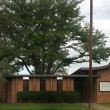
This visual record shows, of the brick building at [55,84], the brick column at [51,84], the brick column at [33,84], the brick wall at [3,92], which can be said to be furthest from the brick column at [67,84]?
the brick wall at [3,92]

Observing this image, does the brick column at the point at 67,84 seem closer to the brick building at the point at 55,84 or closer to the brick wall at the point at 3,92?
the brick building at the point at 55,84

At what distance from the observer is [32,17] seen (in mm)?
39531

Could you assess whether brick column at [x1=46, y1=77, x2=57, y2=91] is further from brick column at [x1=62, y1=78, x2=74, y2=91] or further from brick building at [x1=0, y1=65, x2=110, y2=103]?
brick column at [x1=62, y1=78, x2=74, y2=91]

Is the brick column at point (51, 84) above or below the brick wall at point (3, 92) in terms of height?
above

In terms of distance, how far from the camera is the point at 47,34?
38.8m

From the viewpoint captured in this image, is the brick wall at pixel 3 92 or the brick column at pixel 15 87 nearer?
the brick column at pixel 15 87

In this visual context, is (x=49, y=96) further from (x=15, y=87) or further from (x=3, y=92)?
(x=3, y=92)

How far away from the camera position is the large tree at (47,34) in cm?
3834

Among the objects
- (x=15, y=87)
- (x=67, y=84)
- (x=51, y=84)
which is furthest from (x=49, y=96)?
(x=15, y=87)

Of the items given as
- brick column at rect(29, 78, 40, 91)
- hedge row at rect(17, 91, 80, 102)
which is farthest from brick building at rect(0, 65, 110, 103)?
hedge row at rect(17, 91, 80, 102)

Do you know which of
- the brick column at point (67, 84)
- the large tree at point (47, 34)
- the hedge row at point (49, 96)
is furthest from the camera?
the large tree at point (47, 34)

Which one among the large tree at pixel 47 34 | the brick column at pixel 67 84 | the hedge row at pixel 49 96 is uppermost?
the large tree at pixel 47 34

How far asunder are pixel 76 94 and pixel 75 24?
12757 mm

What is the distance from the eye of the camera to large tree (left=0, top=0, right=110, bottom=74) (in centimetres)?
3834
